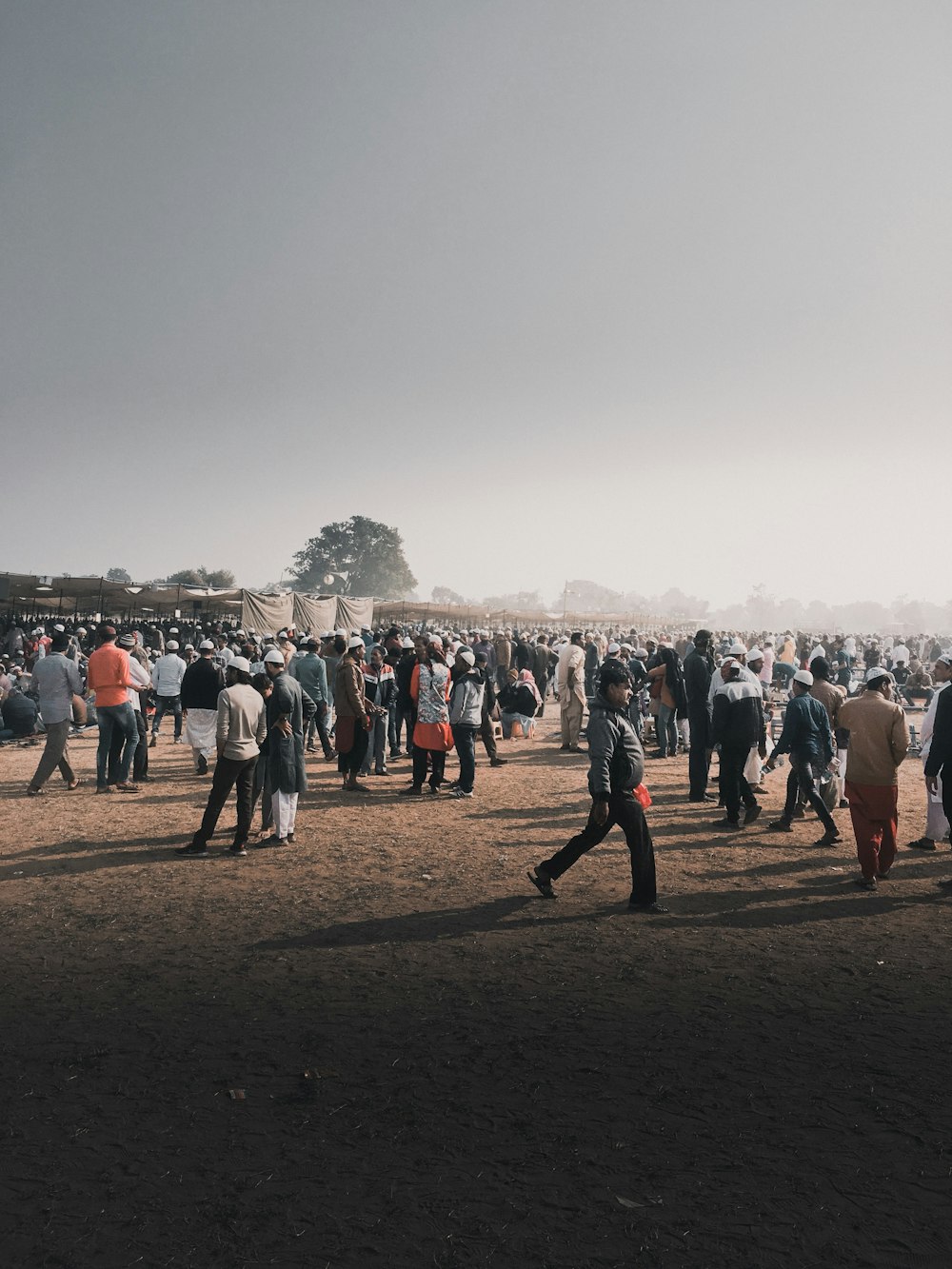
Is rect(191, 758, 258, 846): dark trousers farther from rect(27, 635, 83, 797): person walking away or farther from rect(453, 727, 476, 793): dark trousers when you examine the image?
rect(27, 635, 83, 797): person walking away

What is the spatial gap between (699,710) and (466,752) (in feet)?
9.47

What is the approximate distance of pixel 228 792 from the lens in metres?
7.27

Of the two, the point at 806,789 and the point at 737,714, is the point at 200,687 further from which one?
the point at 806,789

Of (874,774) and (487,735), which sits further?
(487,735)

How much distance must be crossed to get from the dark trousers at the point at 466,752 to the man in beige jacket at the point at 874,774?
14.5 ft

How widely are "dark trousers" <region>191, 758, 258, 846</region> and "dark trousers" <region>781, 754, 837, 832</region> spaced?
5481 mm

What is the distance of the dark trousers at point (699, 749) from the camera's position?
9.58m

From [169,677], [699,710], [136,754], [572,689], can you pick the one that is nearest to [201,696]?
[136,754]

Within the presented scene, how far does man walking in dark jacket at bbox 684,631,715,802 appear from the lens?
9602 millimetres

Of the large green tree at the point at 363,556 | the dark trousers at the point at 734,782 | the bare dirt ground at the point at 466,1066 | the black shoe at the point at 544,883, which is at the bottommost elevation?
the bare dirt ground at the point at 466,1066

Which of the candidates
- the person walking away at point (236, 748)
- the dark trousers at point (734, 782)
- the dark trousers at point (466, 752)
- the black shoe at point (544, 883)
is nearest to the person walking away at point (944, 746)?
the dark trousers at point (734, 782)

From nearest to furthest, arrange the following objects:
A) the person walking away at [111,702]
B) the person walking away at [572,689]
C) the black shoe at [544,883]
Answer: the black shoe at [544,883] < the person walking away at [111,702] < the person walking away at [572,689]

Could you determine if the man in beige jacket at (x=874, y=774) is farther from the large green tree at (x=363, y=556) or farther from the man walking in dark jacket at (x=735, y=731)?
the large green tree at (x=363, y=556)

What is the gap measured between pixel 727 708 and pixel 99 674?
728cm
